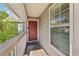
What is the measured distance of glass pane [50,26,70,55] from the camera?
5.85ft

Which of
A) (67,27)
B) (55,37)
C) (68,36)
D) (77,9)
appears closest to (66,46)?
(68,36)

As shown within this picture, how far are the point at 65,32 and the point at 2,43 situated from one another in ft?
3.70

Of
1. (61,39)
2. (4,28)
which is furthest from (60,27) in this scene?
(4,28)

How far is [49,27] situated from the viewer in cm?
218

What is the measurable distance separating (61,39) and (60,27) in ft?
0.80

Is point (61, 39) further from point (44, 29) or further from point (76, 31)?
point (76, 31)

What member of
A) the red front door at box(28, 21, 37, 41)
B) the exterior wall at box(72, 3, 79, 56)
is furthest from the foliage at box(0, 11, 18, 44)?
the exterior wall at box(72, 3, 79, 56)

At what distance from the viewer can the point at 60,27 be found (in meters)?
1.97

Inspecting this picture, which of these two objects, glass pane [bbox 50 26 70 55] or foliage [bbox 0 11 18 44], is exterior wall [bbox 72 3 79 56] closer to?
glass pane [bbox 50 26 70 55]

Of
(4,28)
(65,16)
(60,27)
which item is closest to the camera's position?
(4,28)

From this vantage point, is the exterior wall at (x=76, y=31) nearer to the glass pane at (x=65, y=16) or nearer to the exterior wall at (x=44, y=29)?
the glass pane at (x=65, y=16)

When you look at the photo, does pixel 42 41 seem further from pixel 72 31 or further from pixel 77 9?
pixel 77 9

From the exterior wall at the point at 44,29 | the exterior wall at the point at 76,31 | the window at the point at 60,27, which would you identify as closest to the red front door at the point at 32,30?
the exterior wall at the point at 44,29

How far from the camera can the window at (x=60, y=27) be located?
173cm
